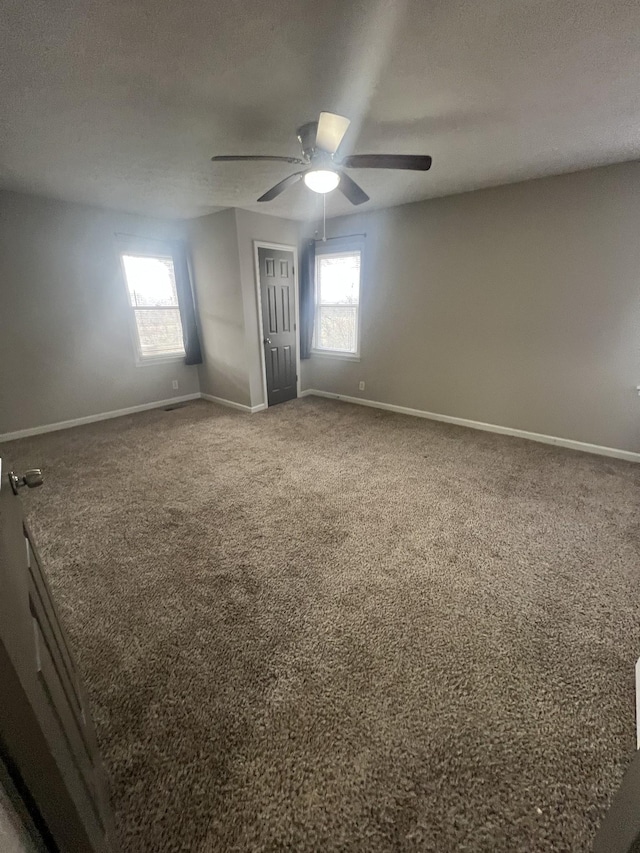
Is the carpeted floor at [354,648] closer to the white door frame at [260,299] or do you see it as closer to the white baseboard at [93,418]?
the white baseboard at [93,418]

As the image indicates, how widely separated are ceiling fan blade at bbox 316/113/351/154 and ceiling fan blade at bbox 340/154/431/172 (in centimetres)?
14

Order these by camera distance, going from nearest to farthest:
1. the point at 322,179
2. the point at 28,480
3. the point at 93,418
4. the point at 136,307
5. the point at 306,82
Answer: the point at 28,480 → the point at 306,82 → the point at 322,179 → the point at 93,418 → the point at 136,307

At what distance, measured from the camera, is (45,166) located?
2713 mm

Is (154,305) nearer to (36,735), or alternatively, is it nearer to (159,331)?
(159,331)

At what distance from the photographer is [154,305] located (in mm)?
4590

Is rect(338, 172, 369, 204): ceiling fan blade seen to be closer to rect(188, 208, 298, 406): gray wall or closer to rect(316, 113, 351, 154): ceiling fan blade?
rect(316, 113, 351, 154): ceiling fan blade

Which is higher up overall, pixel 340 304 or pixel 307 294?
pixel 307 294

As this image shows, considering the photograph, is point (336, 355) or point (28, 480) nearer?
point (28, 480)

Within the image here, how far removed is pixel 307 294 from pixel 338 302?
18.3 inches

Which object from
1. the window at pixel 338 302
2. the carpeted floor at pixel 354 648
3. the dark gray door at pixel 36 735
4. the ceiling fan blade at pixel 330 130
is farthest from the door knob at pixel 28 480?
the window at pixel 338 302

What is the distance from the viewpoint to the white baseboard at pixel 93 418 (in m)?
3.74

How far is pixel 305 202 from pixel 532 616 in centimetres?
418

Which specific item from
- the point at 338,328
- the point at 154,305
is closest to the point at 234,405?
the point at 154,305

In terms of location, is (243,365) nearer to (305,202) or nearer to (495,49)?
(305,202)
